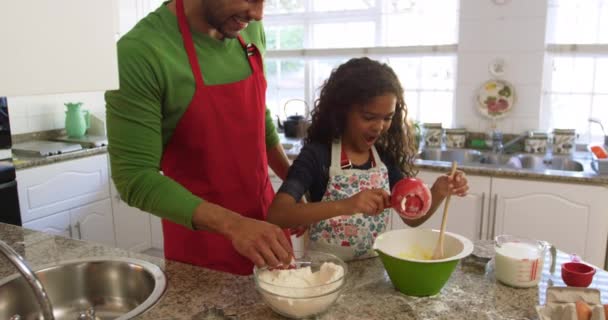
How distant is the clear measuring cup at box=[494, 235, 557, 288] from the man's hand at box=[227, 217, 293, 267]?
18.4 inches

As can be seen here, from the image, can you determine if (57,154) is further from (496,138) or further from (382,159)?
(496,138)

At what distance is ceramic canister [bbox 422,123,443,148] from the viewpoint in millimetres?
3047

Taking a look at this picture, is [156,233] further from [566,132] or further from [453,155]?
[566,132]

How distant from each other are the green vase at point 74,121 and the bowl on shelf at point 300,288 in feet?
8.38

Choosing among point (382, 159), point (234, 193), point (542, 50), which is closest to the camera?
point (234, 193)

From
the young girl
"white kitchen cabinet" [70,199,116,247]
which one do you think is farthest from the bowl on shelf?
"white kitchen cabinet" [70,199,116,247]

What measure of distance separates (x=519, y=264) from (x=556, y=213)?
1460 mm

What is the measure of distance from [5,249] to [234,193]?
61cm

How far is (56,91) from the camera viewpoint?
0.65 metres

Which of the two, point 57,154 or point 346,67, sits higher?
point 346,67

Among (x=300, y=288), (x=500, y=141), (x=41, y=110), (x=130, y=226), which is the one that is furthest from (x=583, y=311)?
(x=41, y=110)

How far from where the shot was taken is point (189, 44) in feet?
4.20

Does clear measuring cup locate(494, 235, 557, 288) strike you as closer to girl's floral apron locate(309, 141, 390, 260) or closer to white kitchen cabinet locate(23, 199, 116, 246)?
girl's floral apron locate(309, 141, 390, 260)

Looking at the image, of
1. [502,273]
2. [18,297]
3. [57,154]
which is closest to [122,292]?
[18,297]
